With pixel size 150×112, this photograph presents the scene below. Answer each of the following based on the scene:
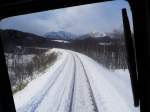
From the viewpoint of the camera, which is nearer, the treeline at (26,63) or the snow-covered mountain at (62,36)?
the snow-covered mountain at (62,36)

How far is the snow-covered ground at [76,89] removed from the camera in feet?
9.45

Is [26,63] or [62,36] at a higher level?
[62,36]

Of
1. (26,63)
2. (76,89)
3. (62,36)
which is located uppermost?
(62,36)

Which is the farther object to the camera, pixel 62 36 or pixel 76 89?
pixel 76 89

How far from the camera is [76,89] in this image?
3031 mm

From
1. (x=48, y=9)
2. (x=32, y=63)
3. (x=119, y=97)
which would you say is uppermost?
(x=48, y=9)

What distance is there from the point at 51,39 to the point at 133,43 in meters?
0.67

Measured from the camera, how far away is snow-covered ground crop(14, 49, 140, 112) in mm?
2881

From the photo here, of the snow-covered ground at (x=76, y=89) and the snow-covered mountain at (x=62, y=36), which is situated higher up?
the snow-covered mountain at (x=62, y=36)

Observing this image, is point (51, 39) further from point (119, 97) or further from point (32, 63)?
point (119, 97)

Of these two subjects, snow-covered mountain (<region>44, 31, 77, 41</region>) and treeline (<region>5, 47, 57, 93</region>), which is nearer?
snow-covered mountain (<region>44, 31, 77, 41</region>)

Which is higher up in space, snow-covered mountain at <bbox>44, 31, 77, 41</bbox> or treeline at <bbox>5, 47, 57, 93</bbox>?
snow-covered mountain at <bbox>44, 31, 77, 41</bbox>

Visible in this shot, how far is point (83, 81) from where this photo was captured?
301 cm

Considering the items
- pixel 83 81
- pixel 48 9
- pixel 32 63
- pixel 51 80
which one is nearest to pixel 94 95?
pixel 83 81
